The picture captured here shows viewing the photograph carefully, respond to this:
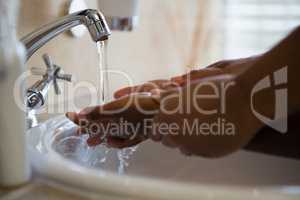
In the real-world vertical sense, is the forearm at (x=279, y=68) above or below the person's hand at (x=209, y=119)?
above

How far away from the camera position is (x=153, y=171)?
607 mm

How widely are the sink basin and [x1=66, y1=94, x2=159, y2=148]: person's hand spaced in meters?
0.04

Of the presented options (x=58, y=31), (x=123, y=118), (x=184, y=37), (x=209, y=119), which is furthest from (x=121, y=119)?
(x=184, y=37)

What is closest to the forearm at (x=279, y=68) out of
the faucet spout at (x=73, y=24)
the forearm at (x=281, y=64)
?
the forearm at (x=281, y=64)

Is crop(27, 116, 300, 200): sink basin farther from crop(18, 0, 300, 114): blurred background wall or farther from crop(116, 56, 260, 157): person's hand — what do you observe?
crop(18, 0, 300, 114): blurred background wall

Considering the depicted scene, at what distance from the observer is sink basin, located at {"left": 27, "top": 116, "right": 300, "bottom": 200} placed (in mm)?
399

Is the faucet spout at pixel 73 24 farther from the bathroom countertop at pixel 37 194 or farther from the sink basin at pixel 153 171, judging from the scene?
the bathroom countertop at pixel 37 194

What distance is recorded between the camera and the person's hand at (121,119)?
1.65 ft

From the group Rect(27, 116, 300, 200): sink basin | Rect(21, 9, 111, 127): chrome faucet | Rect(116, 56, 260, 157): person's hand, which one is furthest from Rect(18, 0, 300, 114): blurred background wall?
Rect(116, 56, 260, 157): person's hand

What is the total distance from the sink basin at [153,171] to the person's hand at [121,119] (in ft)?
0.13

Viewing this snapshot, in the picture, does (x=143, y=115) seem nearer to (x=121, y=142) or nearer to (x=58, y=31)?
(x=121, y=142)

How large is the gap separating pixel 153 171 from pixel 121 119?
12cm

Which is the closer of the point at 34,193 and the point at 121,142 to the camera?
the point at 34,193

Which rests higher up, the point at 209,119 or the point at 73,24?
the point at 73,24
